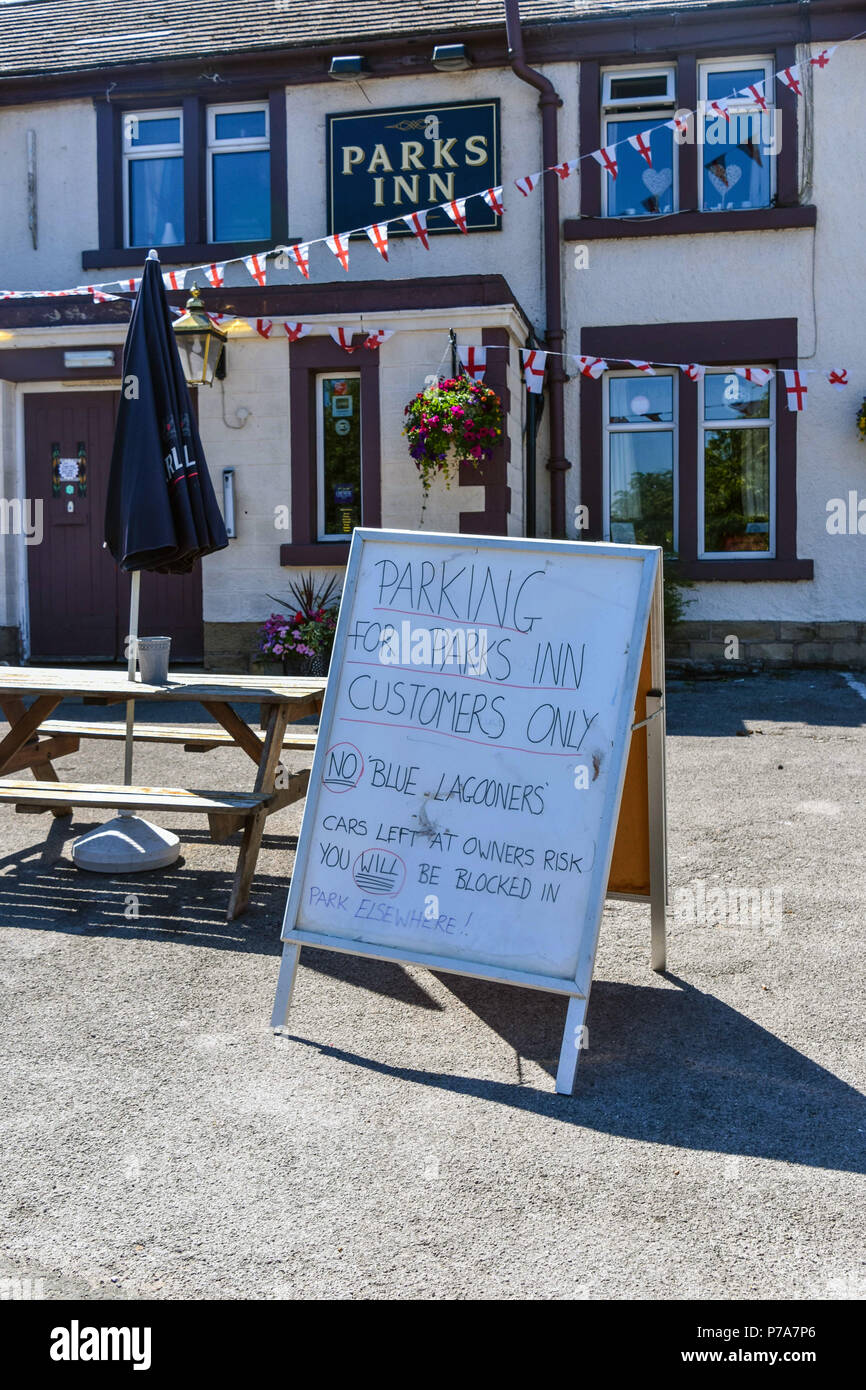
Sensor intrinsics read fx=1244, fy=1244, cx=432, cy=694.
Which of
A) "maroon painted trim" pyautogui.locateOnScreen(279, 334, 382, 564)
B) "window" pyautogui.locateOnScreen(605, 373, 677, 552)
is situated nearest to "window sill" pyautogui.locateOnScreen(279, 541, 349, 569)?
"maroon painted trim" pyautogui.locateOnScreen(279, 334, 382, 564)

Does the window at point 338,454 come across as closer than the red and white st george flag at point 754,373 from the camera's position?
No

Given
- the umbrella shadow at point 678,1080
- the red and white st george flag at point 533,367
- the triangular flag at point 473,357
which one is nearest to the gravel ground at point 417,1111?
the umbrella shadow at point 678,1080

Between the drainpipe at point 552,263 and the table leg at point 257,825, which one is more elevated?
the drainpipe at point 552,263

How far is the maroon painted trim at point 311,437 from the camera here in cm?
1080

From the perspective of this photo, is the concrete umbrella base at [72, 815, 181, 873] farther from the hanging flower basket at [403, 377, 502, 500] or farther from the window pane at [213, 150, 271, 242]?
the window pane at [213, 150, 271, 242]

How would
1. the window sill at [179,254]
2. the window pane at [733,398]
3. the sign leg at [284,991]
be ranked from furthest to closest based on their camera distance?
the window sill at [179,254] < the window pane at [733,398] < the sign leg at [284,991]

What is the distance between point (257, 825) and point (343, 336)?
6.85 meters

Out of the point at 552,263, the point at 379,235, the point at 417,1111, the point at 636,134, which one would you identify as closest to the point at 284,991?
the point at 417,1111

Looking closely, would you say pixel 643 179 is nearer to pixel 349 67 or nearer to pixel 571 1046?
pixel 349 67

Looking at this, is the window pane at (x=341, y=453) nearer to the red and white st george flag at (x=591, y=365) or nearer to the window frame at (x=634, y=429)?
the red and white st george flag at (x=591, y=365)

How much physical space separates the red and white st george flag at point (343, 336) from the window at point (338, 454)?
1.52 ft

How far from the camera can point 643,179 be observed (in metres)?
12.0

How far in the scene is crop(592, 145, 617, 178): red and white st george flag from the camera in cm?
1074
